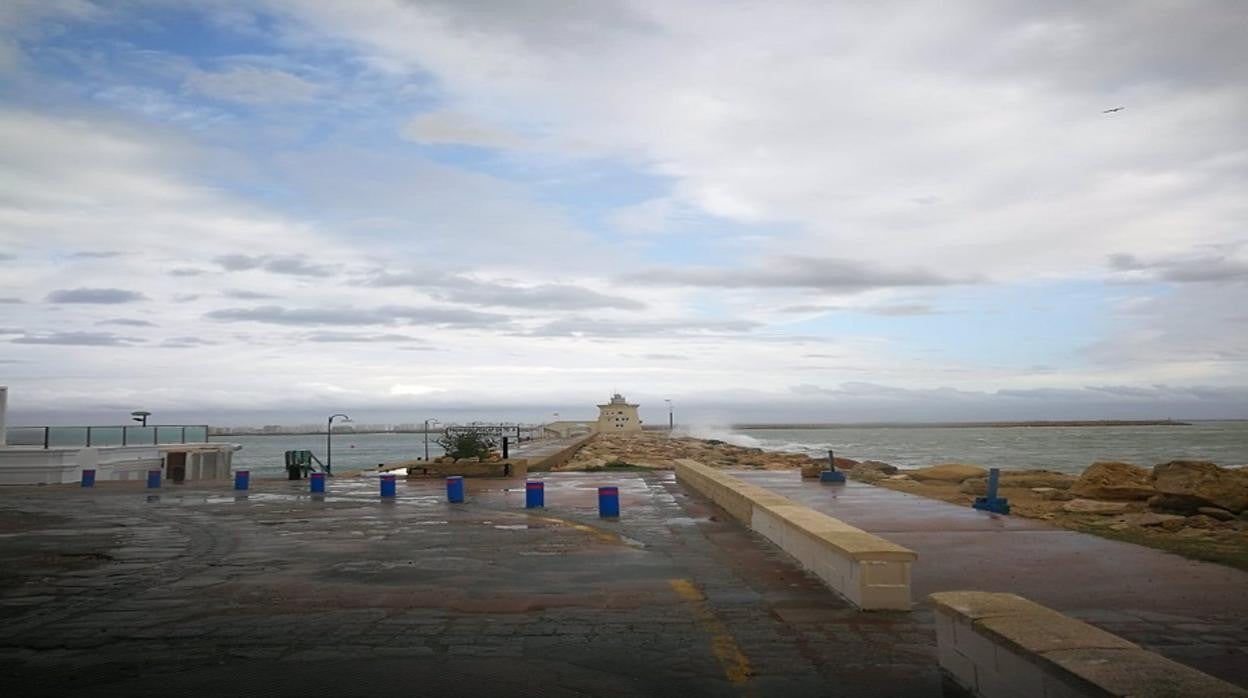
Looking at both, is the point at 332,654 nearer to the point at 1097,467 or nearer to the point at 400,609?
the point at 400,609

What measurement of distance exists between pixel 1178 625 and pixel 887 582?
7.67 ft

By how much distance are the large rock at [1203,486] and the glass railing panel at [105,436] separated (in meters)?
32.8

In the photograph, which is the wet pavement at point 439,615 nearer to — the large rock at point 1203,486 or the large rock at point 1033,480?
the large rock at point 1203,486

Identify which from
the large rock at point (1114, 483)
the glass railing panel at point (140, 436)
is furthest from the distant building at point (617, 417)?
the large rock at point (1114, 483)

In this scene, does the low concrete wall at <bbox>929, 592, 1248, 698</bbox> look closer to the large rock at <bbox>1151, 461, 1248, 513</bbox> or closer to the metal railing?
the large rock at <bbox>1151, 461, 1248, 513</bbox>

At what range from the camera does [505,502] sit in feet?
66.2

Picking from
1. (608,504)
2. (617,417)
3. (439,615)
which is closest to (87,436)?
(608,504)

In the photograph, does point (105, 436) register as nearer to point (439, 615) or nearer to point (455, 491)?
point (455, 491)

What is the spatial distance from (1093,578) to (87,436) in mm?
32798

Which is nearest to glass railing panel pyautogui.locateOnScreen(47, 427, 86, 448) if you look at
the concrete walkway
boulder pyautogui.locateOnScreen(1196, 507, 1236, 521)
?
the concrete walkway

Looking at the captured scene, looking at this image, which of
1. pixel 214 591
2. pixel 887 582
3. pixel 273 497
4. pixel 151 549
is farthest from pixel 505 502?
pixel 887 582

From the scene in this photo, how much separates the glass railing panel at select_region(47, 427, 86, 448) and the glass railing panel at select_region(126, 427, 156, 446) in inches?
70.9

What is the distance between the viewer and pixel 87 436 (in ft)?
106

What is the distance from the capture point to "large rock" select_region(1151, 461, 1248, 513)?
18.5 m
